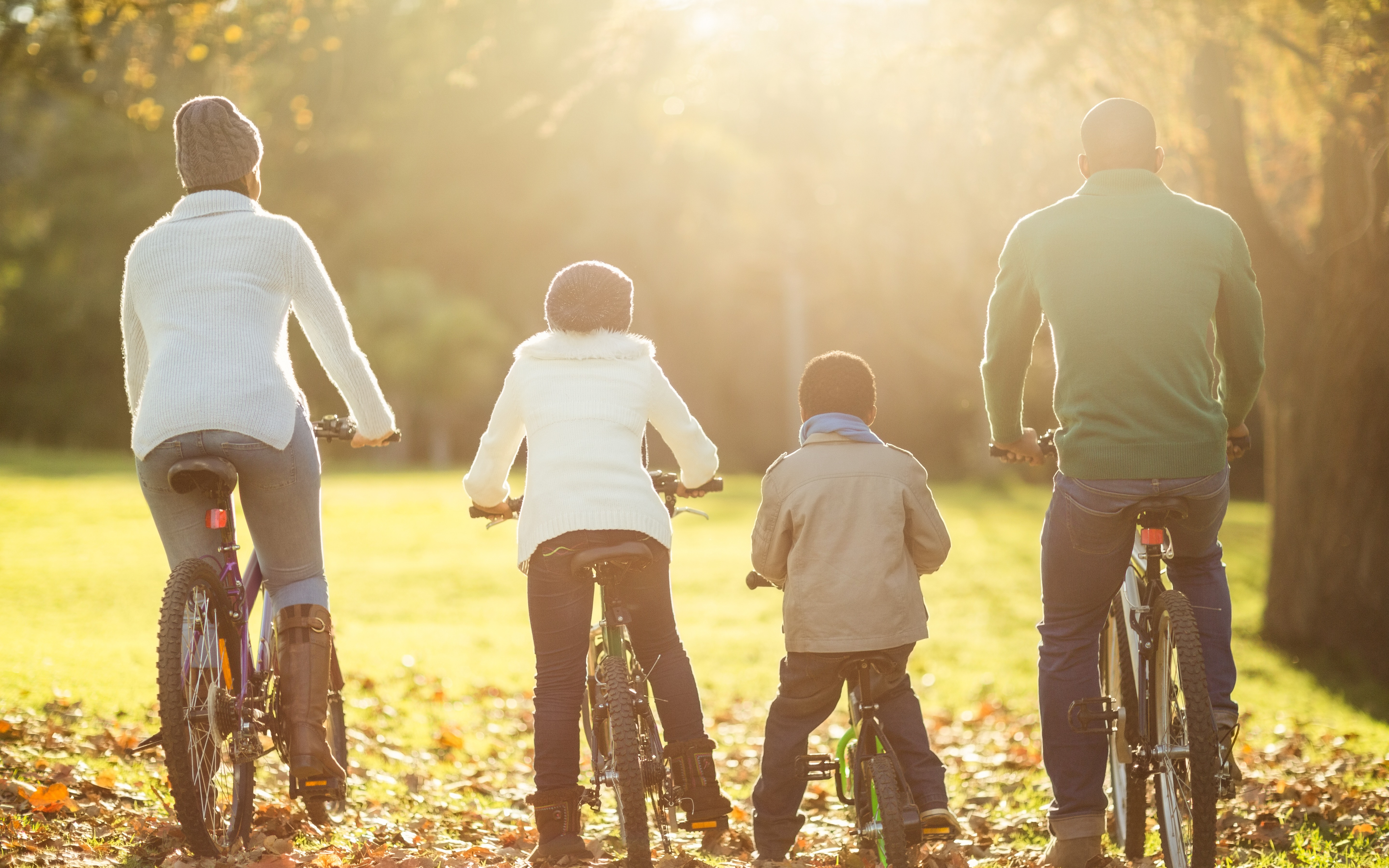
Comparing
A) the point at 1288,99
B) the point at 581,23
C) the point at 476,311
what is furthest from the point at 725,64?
the point at 476,311

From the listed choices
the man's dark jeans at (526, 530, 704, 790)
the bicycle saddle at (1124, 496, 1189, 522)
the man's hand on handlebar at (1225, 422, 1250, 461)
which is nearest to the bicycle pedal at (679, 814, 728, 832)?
the man's dark jeans at (526, 530, 704, 790)

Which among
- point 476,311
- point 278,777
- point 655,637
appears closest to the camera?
point 655,637

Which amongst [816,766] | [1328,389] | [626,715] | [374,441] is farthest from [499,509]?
[1328,389]

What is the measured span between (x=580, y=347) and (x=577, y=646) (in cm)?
97

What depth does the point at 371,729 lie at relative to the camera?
7762 millimetres

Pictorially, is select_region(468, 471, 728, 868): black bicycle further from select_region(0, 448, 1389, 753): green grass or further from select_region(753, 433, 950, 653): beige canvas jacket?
select_region(0, 448, 1389, 753): green grass

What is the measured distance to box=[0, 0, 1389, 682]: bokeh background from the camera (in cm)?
936

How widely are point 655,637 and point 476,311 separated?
1566 inches

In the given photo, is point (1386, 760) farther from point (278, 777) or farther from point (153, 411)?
point (153, 411)

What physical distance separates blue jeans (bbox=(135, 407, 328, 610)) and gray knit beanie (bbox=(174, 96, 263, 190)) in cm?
81

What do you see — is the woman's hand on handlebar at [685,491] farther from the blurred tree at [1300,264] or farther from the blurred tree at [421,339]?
the blurred tree at [421,339]

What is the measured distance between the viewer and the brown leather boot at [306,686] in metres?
4.53

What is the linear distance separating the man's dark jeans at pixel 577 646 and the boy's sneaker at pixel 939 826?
778mm

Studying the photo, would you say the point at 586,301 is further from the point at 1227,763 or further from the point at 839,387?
the point at 1227,763
